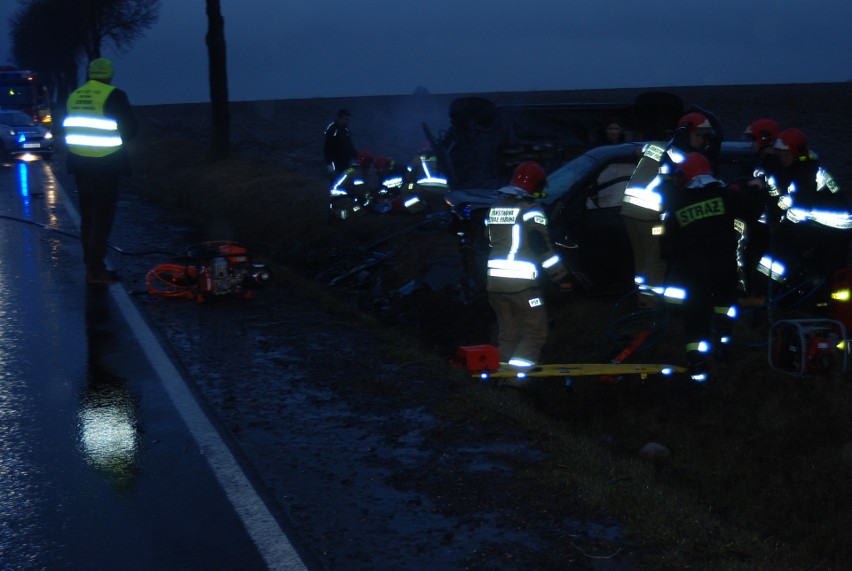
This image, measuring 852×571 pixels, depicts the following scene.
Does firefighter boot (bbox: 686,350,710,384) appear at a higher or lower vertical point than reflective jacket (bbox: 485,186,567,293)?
lower

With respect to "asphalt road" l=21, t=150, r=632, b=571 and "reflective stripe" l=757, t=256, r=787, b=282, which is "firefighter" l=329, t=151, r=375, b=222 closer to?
"asphalt road" l=21, t=150, r=632, b=571

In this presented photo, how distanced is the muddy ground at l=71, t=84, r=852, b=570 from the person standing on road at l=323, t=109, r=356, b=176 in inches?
116

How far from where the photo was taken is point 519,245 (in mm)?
7957

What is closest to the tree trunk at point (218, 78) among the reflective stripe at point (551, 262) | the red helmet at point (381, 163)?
the red helmet at point (381, 163)

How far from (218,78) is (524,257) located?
20.0m

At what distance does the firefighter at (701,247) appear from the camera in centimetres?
794

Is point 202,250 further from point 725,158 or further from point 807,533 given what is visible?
point 807,533

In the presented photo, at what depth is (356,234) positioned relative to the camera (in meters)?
15.8

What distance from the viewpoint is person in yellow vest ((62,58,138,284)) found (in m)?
11.0

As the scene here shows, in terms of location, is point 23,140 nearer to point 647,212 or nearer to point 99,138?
point 99,138

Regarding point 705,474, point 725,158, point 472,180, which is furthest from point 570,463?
point 472,180

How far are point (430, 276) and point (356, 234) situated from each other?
12.9 feet

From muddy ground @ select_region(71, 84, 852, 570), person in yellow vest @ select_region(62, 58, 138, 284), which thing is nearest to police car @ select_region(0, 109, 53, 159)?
muddy ground @ select_region(71, 84, 852, 570)

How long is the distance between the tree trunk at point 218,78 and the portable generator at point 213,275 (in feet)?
50.6
